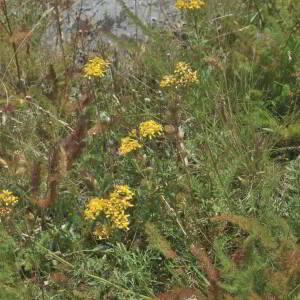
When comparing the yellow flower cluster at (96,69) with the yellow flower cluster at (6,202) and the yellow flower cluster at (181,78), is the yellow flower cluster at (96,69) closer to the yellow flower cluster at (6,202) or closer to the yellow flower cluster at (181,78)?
the yellow flower cluster at (181,78)

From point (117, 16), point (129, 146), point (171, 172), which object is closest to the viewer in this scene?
point (129, 146)

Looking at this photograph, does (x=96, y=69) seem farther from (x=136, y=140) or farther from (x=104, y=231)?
(x=104, y=231)

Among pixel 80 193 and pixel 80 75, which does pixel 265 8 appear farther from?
pixel 80 193

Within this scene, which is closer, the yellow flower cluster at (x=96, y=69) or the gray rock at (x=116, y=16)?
the yellow flower cluster at (x=96, y=69)

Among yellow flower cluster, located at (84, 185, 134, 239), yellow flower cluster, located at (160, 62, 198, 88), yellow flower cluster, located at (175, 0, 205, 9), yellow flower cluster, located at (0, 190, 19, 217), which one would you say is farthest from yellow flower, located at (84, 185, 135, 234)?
yellow flower cluster, located at (175, 0, 205, 9)

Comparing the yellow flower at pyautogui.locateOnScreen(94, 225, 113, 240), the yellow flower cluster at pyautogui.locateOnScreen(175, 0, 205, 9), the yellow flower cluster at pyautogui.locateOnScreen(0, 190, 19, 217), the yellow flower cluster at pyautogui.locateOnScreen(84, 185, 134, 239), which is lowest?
the yellow flower at pyautogui.locateOnScreen(94, 225, 113, 240)

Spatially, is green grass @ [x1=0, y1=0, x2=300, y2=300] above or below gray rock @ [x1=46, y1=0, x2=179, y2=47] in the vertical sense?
below

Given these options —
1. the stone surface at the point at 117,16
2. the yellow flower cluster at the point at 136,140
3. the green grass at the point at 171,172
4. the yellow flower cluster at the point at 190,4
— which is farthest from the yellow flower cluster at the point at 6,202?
the stone surface at the point at 117,16

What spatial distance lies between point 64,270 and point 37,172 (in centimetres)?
35

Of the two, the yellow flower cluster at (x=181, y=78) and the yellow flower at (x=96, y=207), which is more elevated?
the yellow flower cluster at (x=181, y=78)

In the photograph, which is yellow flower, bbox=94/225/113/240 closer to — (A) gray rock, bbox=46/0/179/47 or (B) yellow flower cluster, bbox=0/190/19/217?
(B) yellow flower cluster, bbox=0/190/19/217

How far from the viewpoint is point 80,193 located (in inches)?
95.7

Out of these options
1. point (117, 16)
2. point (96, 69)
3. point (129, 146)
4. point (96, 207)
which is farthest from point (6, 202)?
point (117, 16)

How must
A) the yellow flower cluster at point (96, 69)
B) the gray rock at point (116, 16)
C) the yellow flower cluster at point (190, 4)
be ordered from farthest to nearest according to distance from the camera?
the gray rock at point (116, 16)
the yellow flower cluster at point (190, 4)
the yellow flower cluster at point (96, 69)
